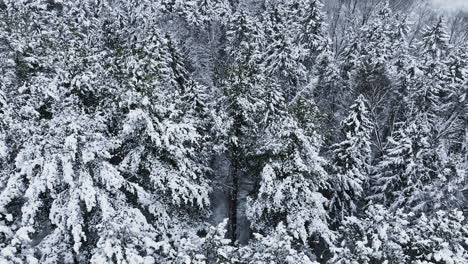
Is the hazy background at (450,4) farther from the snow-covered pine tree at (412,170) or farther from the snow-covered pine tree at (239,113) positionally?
the snow-covered pine tree at (239,113)

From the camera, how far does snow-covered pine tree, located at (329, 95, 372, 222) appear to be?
64.3 feet

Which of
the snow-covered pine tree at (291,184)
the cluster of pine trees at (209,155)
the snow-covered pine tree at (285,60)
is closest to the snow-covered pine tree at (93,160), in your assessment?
the cluster of pine trees at (209,155)

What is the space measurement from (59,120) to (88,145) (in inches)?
47.4

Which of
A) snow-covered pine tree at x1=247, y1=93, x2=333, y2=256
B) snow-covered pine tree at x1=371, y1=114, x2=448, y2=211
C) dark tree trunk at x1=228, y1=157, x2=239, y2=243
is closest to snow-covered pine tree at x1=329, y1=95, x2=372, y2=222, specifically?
snow-covered pine tree at x1=371, y1=114, x2=448, y2=211

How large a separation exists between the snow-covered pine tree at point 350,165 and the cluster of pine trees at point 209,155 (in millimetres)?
109

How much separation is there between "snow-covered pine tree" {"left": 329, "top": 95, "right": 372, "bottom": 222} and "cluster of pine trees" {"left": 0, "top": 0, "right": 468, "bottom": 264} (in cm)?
11

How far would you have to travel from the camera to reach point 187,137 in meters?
14.7

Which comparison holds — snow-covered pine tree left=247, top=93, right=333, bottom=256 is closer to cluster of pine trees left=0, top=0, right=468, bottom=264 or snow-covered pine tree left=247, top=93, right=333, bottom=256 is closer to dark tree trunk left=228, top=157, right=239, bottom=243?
cluster of pine trees left=0, top=0, right=468, bottom=264

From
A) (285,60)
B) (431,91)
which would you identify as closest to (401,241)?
(431,91)

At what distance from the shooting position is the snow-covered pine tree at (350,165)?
772 inches

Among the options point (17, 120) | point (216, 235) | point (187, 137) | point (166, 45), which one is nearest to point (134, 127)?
point (187, 137)

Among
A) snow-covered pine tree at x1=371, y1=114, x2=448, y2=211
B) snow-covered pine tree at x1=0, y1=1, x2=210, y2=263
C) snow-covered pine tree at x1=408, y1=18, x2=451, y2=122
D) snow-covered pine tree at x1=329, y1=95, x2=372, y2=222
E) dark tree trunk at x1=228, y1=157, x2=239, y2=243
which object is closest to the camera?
snow-covered pine tree at x1=0, y1=1, x2=210, y2=263

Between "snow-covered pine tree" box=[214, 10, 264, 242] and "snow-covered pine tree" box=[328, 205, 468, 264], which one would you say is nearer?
"snow-covered pine tree" box=[328, 205, 468, 264]

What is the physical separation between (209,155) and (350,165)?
7.65m
